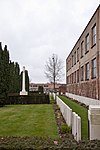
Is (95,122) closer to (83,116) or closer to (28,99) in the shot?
(83,116)

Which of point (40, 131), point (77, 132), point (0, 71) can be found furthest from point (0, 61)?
point (77, 132)

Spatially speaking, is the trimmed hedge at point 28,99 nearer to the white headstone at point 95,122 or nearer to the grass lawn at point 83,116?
the grass lawn at point 83,116

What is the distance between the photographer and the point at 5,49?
2697 cm

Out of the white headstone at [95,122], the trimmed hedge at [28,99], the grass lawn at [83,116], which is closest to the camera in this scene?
the white headstone at [95,122]

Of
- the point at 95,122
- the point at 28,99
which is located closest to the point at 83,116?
the point at 95,122

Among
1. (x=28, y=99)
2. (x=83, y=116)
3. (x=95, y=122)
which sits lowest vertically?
(x=83, y=116)

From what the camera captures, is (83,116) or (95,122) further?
(83,116)

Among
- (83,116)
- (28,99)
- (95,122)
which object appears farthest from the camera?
(28,99)

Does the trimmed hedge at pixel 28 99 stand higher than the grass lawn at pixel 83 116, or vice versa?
the trimmed hedge at pixel 28 99

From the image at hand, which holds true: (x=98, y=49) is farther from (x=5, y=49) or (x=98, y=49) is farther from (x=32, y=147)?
(x=32, y=147)

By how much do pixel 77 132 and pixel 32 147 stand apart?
3.31 metres

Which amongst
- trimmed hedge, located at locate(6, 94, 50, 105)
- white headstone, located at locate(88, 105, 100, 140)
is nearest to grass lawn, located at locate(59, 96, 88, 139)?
white headstone, located at locate(88, 105, 100, 140)

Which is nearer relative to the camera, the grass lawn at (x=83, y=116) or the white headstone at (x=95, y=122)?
the white headstone at (x=95, y=122)

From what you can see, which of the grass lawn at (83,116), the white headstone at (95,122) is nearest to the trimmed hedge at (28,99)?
the grass lawn at (83,116)
